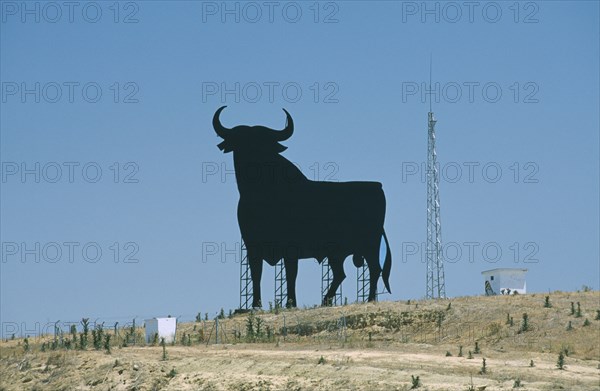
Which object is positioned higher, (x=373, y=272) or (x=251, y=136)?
(x=251, y=136)

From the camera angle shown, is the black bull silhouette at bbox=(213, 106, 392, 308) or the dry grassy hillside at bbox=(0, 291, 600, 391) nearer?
the dry grassy hillside at bbox=(0, 291, 600, 391)

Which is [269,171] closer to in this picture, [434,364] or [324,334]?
[324,334]

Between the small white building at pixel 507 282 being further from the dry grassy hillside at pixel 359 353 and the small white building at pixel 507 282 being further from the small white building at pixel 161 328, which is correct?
the small white building at pixel 161 328

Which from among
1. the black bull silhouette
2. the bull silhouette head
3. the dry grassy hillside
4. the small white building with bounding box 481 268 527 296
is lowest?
the dry grassy hillside

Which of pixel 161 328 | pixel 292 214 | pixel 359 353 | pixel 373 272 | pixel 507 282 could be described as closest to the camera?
pixel 359 353

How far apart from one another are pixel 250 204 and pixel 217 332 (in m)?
4.78

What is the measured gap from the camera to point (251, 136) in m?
34.1

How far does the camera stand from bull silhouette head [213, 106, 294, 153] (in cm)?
3403

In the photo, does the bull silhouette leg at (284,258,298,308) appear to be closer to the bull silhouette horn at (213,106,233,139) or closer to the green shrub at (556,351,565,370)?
the bull silhouette horn at (213,106,233,139)

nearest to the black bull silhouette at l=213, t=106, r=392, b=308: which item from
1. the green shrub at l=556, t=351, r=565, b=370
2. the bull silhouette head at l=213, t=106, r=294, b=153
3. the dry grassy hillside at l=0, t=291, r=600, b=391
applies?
the bull silhouette head at l=213, t=106, r=294, b=153

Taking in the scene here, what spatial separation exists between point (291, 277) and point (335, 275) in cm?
131

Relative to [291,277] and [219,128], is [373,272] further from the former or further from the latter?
[219,128]

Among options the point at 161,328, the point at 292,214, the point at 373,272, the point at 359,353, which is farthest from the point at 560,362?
the point at 292,214

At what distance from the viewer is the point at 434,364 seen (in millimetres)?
23969
